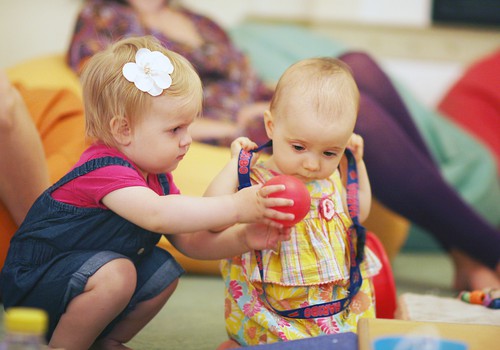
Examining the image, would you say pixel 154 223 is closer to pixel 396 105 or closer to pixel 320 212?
pixel 320 212

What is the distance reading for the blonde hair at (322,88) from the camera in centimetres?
111

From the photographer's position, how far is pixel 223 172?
3.81 ft

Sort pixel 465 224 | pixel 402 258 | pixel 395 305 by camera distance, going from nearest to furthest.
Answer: pixel 395 305 < pixel 465 224 < pixel 402 258

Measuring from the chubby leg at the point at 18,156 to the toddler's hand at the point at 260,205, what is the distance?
0.41 m

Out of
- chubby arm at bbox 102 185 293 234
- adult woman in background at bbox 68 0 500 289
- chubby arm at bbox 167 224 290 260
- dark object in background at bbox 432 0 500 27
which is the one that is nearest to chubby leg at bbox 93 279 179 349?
chubby arm at bbox 167 224 290 260

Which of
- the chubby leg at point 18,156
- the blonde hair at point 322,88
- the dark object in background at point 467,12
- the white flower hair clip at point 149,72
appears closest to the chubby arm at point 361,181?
the blonde hair at point 322,88

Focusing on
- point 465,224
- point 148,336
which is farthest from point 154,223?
point 465,224

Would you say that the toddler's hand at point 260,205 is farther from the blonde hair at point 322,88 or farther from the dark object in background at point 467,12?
the dark object in background at point 467,12

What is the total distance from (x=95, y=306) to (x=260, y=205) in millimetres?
278

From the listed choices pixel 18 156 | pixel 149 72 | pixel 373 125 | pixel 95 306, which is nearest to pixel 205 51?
pixel 373 125

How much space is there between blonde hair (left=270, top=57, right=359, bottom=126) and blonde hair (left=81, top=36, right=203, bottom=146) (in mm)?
137

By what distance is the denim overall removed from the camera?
1082mm

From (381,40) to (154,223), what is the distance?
222 cm

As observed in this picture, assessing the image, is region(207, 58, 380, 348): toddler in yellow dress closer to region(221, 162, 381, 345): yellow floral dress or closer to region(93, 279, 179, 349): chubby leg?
region(221, 162, 381, 345): yellow floral dress
